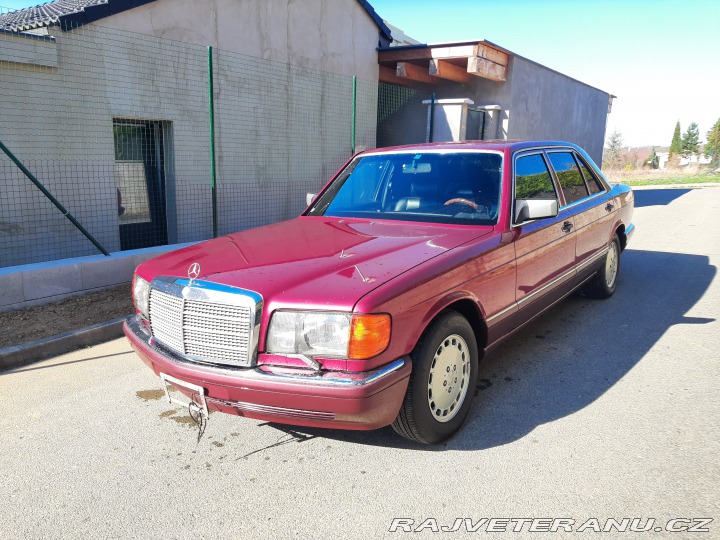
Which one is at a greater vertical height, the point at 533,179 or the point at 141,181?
the point at 533,179

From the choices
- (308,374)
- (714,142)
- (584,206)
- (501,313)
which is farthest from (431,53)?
(714,142)

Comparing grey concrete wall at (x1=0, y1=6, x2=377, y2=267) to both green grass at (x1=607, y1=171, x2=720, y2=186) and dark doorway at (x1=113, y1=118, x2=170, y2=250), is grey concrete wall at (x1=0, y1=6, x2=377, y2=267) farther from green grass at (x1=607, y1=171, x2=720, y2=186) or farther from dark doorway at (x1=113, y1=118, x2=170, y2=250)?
green grass at (x1=607, y1=171, x2=720, y2=186)

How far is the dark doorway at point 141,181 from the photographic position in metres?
8.27

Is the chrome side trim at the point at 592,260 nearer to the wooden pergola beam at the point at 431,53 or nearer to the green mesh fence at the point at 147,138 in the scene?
the green mesh fence at the point at 147,138

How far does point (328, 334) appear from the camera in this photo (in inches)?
102

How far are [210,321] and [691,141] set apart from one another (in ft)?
390

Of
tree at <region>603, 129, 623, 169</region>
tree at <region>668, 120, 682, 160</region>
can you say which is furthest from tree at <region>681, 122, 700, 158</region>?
tree at <region>603, 129, 623, 169</region>

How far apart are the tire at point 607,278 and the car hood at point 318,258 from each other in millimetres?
2831

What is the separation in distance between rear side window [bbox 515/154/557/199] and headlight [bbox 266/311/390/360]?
1.86m

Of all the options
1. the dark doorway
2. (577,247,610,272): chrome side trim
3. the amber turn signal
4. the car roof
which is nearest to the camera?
the amber turn signal

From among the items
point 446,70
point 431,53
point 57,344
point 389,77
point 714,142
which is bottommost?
point 57,344

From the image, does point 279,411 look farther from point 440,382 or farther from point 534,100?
point 534,100

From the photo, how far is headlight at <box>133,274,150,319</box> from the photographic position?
3.31 meters

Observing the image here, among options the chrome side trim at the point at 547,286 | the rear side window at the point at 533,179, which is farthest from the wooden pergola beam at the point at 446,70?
the chrome side trim at the point at 547,286
